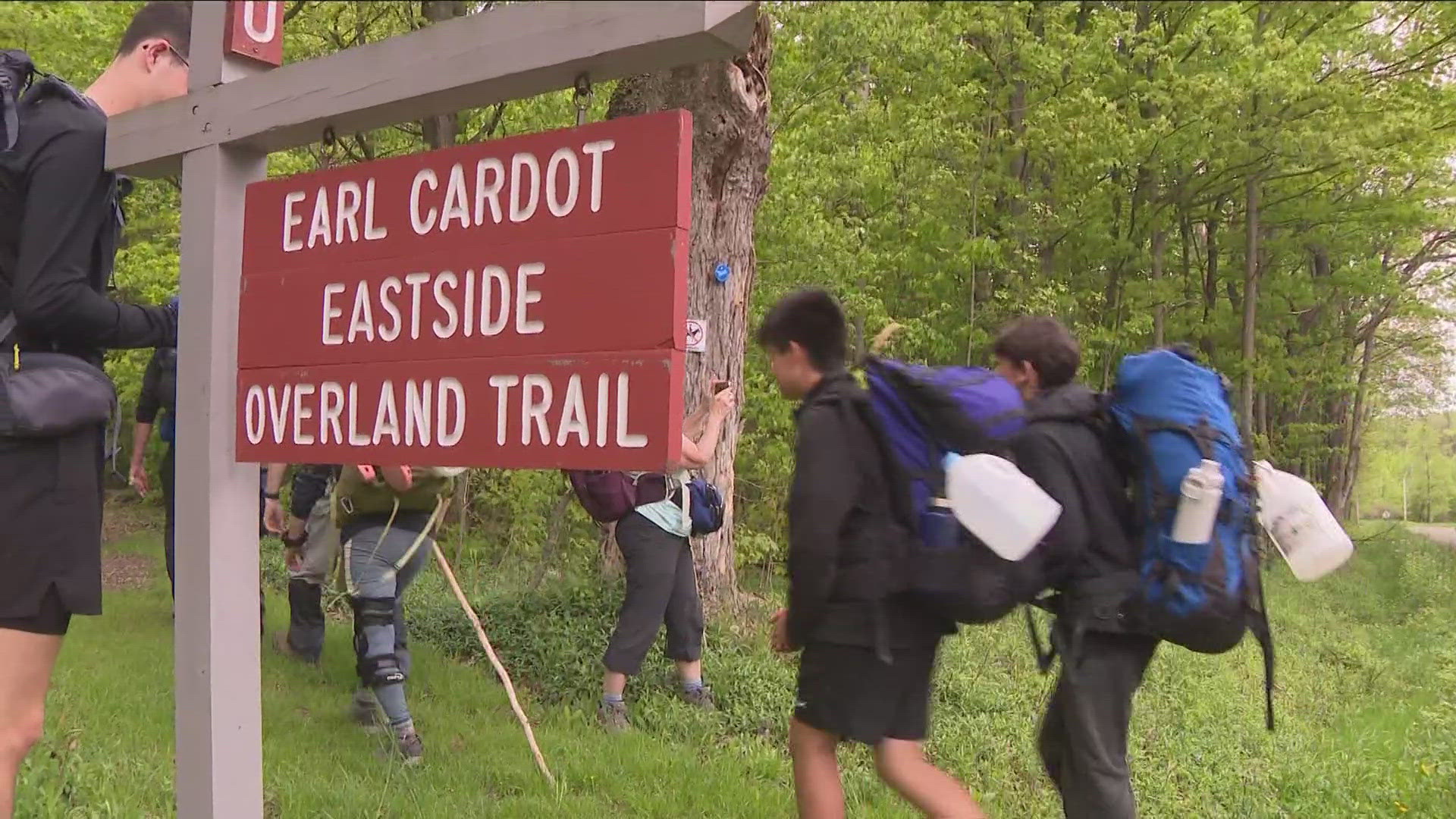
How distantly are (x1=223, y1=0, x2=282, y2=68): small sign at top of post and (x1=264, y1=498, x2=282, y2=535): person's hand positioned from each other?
331 centimetres

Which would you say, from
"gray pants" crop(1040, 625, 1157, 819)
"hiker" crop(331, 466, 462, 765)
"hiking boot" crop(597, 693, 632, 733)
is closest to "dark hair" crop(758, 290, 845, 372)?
"gray pants" crop(1040, 625, 1157, 819)

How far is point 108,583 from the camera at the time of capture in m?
8.71

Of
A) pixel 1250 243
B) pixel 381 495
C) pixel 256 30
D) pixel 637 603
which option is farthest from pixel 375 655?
pixel 1250 243

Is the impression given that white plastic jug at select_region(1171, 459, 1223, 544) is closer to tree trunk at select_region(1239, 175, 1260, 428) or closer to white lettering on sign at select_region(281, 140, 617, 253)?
white lettering on sign at select_region(281, 140, 617, 253)

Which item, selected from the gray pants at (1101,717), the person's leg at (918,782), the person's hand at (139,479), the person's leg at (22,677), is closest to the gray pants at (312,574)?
the person's hand at (139,479)

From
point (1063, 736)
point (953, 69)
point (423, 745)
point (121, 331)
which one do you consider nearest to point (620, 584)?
point (423, 745)

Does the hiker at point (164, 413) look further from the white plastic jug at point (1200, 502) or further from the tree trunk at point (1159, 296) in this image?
the tree trunk at point (1159, 296)

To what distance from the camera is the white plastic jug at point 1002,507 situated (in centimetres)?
240

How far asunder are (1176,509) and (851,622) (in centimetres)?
97

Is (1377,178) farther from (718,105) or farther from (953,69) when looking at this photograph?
Result: (718,105)

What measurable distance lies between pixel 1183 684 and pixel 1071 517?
210 inches

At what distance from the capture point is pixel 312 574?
5.02 meters

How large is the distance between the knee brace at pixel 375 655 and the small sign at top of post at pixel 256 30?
234cm

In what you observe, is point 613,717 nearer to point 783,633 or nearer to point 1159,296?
point 783,633
